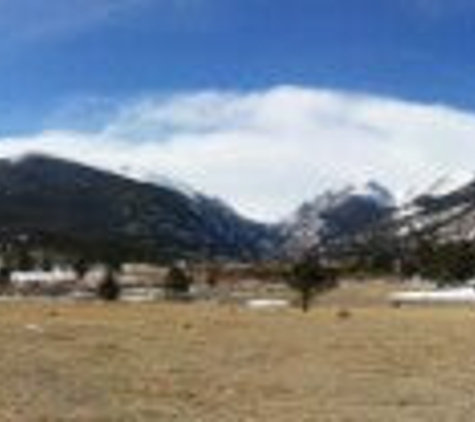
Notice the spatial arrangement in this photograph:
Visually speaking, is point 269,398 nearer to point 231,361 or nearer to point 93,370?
point 93,370

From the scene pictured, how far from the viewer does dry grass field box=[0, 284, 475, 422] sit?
32656 millimetres

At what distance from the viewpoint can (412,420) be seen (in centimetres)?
3144

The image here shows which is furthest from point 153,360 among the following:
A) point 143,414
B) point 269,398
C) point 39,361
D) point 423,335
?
point 423,335

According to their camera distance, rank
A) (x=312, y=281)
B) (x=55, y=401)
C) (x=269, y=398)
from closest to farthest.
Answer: (x=55, y=401)
(x=269, y=398)
(x=312, y=281)

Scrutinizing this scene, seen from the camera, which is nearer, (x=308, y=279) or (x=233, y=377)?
(x=233, y=377)

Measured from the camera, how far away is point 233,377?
43094 millimetres

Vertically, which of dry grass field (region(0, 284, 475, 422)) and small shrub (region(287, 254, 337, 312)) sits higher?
small shrub (region(287, 254, 337, 312))

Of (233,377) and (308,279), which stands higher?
(308,279)

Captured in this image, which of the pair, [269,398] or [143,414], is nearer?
[143,414]

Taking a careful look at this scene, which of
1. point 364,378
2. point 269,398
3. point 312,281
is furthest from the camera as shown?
point 312,281

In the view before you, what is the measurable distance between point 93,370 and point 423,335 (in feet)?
112

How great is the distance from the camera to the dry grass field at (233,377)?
32.7 meters

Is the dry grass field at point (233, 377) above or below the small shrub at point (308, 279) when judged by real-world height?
below

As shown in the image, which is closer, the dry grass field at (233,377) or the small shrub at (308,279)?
the dry grass field at (233,377)
